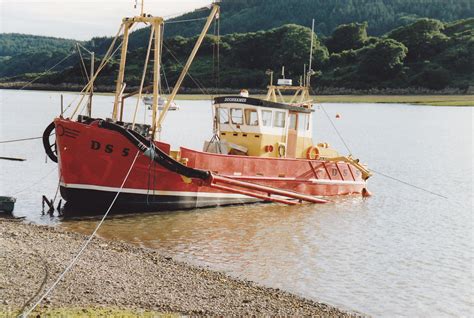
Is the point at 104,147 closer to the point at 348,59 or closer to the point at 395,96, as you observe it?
the point at 395,96

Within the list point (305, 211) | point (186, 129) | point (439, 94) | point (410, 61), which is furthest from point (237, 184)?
point (410, 61)

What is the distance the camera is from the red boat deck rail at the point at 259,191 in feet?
67.7

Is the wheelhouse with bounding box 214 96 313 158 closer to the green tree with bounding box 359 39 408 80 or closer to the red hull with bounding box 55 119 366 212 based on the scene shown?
the red hull with bounding box 55 119 366 212

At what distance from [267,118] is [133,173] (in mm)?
5883

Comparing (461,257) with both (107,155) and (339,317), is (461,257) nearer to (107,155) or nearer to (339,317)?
(339,317)

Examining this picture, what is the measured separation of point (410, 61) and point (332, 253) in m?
111

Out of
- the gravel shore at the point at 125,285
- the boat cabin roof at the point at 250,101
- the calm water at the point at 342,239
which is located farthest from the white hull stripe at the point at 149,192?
the gravel shore at the point at 125,285

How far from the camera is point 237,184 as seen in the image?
21.0 meters

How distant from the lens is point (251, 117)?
23359 millimetres

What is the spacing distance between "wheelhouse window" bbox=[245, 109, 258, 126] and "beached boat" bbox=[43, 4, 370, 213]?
0.12ft

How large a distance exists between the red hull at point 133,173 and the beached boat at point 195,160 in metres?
0.03

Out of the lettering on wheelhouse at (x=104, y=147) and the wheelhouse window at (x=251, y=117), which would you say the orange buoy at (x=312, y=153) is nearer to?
the wheelhouse window at (x=251, y=117)

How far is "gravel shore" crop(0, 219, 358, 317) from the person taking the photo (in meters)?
10.7

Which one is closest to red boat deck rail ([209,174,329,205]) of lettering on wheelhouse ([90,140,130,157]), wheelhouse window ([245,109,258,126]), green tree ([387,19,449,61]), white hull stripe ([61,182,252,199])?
white hull stripe ([61,182,252,199])
